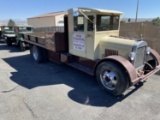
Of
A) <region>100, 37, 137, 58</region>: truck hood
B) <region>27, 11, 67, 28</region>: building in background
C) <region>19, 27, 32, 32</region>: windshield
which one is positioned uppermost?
<region>27, 11, 67, 28</region>: building in background

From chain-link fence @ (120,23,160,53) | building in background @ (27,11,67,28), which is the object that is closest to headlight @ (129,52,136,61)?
chain-link fence @ (120,23,160,53)

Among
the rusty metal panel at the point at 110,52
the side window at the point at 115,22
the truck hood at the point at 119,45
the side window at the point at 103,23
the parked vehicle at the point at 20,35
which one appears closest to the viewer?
the truck hood at the point at 119,45

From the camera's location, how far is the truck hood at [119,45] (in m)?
4.50

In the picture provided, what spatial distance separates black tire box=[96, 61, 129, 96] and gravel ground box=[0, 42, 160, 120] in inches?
8.6

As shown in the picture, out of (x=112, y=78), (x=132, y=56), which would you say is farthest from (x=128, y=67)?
(x=112, y=78)

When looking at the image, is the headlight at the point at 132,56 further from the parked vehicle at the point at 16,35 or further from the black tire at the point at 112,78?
the parked vehicle at the point at 16,35

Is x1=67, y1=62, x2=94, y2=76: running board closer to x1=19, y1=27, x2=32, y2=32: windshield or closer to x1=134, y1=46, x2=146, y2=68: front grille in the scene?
x1=134, y1=46, x2=146, y2=68: front grille

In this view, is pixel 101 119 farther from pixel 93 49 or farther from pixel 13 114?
pixel 93 49

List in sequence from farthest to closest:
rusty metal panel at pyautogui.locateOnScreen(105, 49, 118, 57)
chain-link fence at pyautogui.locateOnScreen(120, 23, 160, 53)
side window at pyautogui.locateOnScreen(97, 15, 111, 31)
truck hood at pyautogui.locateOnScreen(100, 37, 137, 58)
A: chain-link fence at pyautogui.locateOnScreen(120, 23, 160, 53) < side window at pyautogui.locateOnScreen(97, 15, 111, 31) < rusty metal panel at pyautogui.locateOnScreen(105, 49, 118, 57) < truck hood at pyautogui.locateOnScreen(100, 37, 137, 58)

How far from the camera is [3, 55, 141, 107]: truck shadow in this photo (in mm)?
4207

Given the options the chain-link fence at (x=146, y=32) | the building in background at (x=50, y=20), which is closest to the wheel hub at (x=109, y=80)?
the chain-link fence at (x=146, y=32)

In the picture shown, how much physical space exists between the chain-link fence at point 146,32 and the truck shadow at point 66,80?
4.39m

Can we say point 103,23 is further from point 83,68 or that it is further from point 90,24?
point 83,68

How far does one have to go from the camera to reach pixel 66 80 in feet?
18.2
